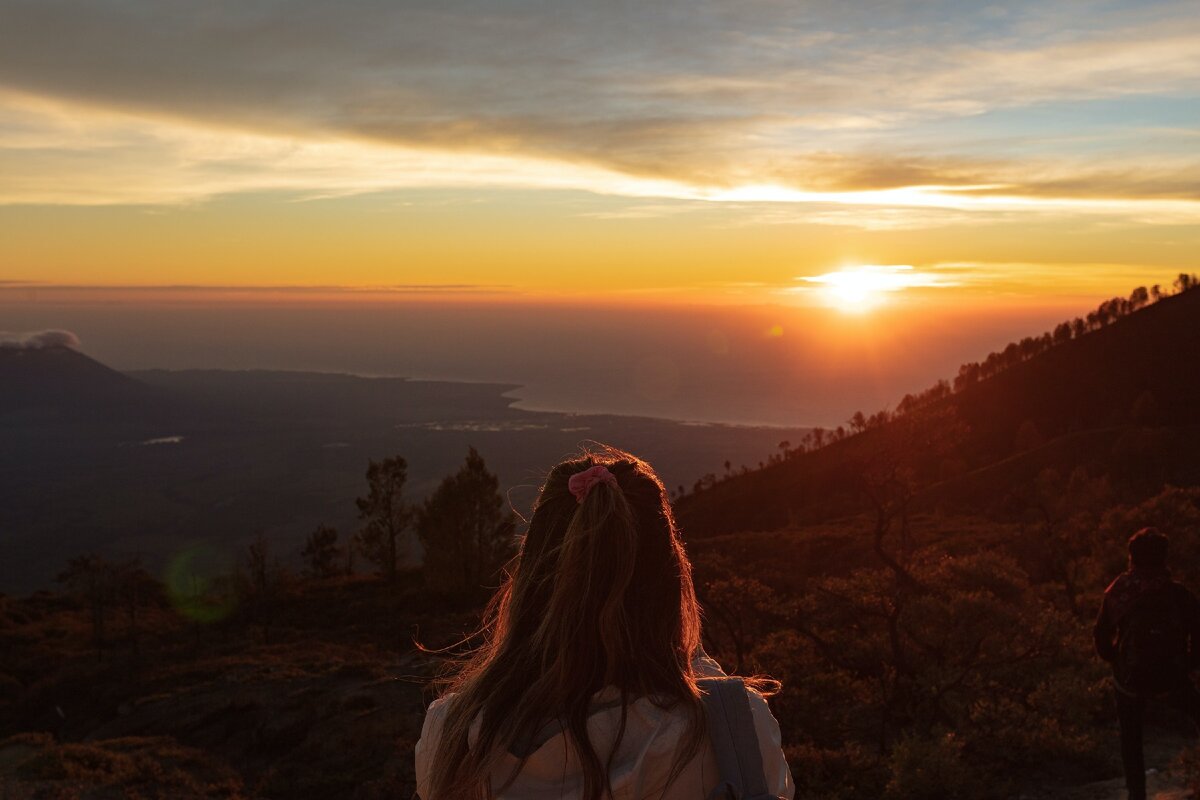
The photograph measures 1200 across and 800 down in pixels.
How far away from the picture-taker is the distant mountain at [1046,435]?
4672 centimetres

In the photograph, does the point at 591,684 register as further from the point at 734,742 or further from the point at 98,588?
the point at 98,588

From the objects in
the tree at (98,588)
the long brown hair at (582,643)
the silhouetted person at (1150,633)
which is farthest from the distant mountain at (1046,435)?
the long brown hair at (582,643)

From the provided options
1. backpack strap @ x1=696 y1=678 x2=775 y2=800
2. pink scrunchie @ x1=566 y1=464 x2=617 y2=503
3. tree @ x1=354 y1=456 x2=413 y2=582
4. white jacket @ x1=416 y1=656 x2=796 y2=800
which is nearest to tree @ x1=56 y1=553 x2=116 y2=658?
tree @ x1=354 y1=456 x2=413 y2=582

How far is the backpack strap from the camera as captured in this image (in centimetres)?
210

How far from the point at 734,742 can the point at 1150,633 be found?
5.50 metres

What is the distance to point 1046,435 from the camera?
75.7 metres

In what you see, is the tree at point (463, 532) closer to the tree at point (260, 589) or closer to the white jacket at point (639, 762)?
the tree at point (260, 589)

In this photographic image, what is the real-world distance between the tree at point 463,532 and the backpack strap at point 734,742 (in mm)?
44717

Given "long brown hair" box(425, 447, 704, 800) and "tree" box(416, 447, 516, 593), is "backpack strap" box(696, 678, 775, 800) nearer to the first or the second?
"long brown hair" box(425, 447, 704, 800)

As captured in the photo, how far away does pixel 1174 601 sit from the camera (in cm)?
602

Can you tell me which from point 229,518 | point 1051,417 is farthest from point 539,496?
point 229,518

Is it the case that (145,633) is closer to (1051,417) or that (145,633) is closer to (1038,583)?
(1038,583)

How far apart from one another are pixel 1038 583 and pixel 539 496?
1821cm

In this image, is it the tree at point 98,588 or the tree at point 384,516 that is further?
the tree at point 384,516
